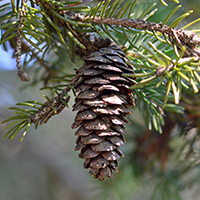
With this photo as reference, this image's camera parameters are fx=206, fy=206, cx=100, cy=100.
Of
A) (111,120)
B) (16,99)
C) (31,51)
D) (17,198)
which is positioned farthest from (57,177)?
(111,120)

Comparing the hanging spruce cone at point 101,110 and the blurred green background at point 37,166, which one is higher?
the hanging spruce cone at point 101,110

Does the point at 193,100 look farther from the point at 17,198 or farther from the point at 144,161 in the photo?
the point at 17,198

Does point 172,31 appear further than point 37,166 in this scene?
No

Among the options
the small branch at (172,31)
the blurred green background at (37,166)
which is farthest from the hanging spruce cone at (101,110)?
the blurred green background at (37,166)

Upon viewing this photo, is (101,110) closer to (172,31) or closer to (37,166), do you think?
(172,31)

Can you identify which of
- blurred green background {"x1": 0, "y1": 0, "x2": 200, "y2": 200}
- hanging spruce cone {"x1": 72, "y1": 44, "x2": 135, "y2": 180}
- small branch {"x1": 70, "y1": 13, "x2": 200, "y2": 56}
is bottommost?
blurred green background {"x1": 0, "y1": 0, "x2": 200, "y2": 200}

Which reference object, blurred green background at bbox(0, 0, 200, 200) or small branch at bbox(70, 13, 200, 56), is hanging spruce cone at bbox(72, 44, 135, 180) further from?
blurred green background at bbox(0, 0, 200, 200)

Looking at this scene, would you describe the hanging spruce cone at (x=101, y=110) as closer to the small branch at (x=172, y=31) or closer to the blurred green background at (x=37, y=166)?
the small branch at (x=172, y=31)

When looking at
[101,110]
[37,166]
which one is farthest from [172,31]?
[37,166]

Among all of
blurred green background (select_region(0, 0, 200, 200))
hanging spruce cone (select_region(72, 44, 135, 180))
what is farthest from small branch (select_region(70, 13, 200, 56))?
blurred green background (select_region(0, 0, 200, 200))
